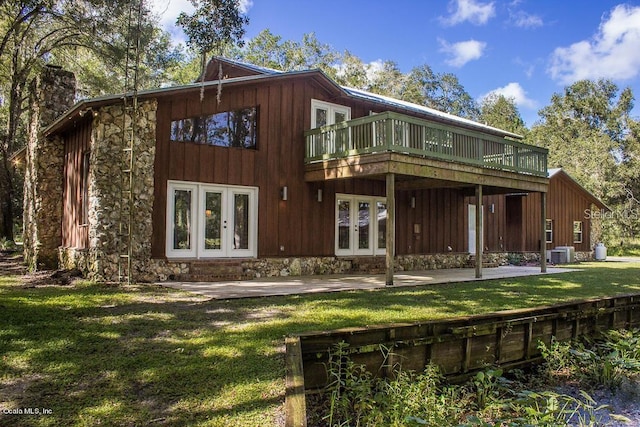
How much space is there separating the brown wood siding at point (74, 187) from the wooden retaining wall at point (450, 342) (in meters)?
7.43

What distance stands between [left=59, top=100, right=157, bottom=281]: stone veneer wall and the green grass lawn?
0.77 metres

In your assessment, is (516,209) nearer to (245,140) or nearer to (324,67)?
(245,140)

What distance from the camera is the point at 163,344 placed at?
15.7 feet

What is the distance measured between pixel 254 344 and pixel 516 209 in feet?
53.7

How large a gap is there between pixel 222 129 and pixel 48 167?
5.05 metres

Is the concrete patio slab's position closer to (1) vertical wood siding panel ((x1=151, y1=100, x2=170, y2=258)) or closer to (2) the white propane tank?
(1) vertical wood siding panel ((x1=151, y1=100, x2=170, y2=258))

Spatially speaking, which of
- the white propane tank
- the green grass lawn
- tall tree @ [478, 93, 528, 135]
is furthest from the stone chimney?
tall tree @ [478, 93, 528, 135]

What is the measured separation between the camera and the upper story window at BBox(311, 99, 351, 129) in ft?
41.4

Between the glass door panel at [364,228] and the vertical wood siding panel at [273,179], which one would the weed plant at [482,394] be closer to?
the vertical wood siding panel at [273,179]

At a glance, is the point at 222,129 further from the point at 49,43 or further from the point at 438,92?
the point at 438,92

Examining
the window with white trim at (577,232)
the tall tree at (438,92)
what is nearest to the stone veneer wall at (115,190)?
the window with white trim at (577,232)

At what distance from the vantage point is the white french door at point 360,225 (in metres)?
12.9

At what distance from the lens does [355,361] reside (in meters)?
4.62

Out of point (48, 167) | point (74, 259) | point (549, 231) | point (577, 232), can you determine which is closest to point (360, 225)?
point (74, 259)
